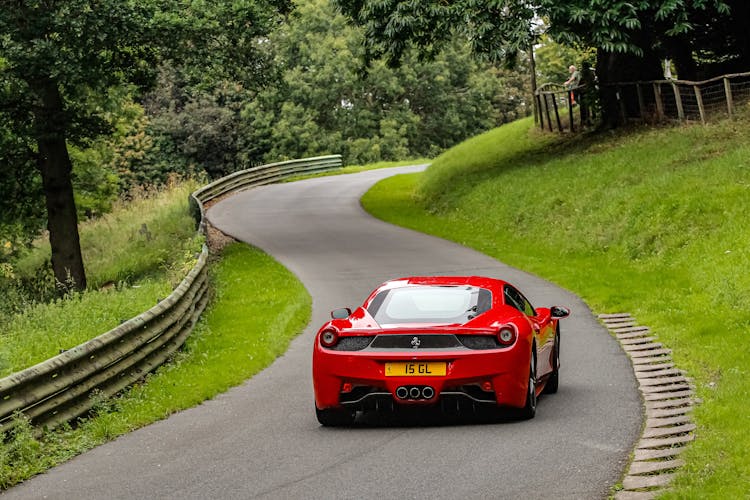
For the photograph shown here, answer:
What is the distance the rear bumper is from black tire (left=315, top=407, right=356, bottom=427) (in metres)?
0.32

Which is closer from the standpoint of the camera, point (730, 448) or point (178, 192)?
point (730, 448)

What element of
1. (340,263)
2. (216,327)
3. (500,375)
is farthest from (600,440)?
(340,263)

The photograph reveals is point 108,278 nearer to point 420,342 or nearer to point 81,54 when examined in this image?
point 81,54

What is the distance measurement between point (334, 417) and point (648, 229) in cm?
1398

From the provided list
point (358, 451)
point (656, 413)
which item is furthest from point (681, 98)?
point (358, 451)

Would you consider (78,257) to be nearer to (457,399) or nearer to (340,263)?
(340,263)

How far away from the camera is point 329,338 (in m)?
10.6

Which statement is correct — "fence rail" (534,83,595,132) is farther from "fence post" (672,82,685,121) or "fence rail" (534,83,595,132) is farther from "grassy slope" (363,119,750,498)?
"fence post" (672,82,685,121)

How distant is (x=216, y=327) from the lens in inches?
723

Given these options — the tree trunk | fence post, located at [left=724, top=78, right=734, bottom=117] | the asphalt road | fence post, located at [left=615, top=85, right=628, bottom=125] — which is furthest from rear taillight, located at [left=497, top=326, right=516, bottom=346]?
fence post, located at [left=615, top=85, right=628, bottom=125]

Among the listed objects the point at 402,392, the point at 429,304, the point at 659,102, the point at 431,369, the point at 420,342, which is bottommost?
the point at 402,392

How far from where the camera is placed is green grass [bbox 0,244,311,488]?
10.1 m

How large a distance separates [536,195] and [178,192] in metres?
18.8

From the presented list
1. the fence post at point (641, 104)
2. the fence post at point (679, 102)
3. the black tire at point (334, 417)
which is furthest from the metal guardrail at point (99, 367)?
the fence post at point (641, 104)
